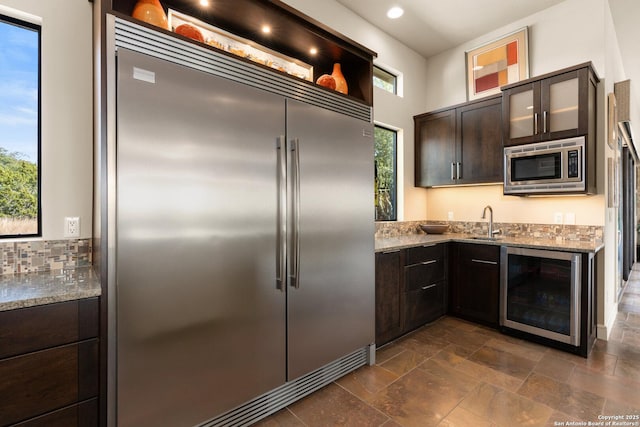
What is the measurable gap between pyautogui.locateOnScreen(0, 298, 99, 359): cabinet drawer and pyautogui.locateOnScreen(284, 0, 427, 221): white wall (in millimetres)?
3224

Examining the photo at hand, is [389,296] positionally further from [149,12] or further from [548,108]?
[149,12]

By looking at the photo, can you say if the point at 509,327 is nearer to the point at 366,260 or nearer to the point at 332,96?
the point at 366,260

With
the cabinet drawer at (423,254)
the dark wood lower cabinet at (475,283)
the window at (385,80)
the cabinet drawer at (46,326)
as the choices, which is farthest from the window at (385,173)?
the cabinet drawer at (46,326)

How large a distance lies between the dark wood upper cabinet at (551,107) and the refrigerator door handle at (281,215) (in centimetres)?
265

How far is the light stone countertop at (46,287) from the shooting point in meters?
1.17

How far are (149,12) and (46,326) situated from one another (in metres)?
1.57

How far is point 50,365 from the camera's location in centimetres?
120

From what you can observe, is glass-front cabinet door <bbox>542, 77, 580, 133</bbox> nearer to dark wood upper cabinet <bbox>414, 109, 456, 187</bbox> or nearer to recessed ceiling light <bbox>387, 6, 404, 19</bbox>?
dark wood upper cabinet <bbox>414, 109, 456, 187</bbox>

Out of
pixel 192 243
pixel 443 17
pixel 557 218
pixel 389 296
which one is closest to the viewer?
pixel 192 243

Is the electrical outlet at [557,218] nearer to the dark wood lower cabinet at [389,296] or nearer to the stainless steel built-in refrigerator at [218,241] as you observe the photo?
the dark wood lower cabinet at [389,296]

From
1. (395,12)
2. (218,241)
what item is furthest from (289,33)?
(395,12)

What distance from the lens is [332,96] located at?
222cm

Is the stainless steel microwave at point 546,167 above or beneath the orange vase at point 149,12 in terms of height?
beneath

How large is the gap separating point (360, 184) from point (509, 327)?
85.6 inches
